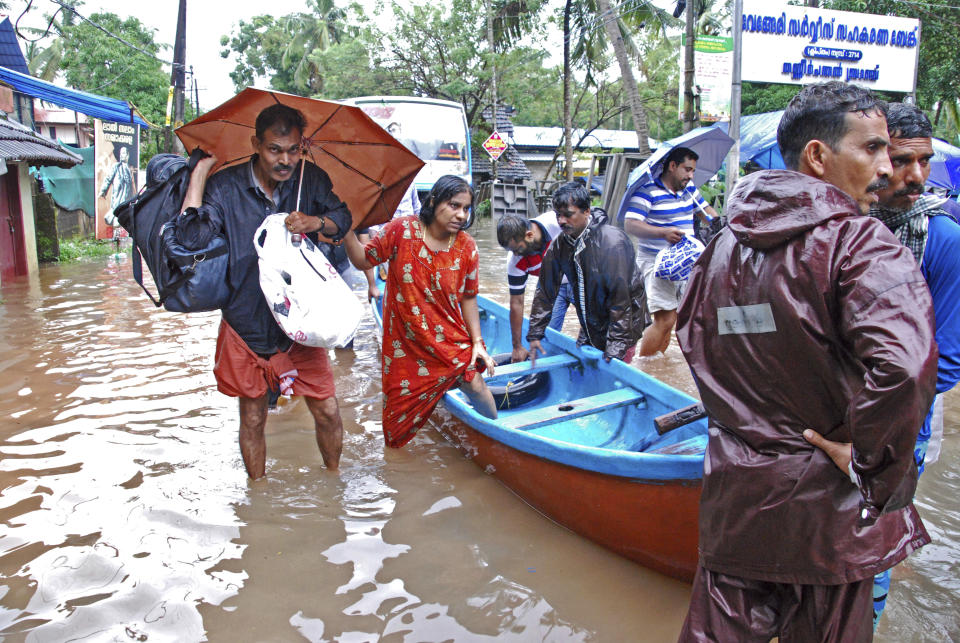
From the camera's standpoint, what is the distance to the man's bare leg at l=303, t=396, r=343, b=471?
344cm

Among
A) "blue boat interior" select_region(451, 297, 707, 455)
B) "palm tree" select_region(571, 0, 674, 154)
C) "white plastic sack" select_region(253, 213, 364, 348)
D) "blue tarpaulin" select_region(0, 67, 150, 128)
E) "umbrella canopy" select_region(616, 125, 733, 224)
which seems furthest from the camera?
"palm tree" select_region(571, 0, 674, 154)

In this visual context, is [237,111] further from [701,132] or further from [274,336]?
[701,132]

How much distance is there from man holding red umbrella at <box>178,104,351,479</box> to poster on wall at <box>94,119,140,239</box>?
11.4 m

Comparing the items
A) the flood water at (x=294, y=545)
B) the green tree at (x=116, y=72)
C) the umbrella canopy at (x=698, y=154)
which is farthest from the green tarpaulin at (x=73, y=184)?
the umbrella canopy at (x=698, y=154)

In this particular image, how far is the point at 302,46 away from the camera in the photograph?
100ft

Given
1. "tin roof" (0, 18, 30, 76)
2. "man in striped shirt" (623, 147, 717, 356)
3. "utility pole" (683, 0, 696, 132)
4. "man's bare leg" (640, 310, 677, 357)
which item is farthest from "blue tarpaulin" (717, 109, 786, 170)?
"tin roof" (0, 18, 30, 76)

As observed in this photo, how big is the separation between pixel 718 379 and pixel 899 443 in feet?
1.33

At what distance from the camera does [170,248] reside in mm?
2811

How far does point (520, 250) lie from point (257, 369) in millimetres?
2094

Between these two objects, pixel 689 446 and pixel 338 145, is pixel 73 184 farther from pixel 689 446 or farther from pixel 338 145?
pixel 689 446

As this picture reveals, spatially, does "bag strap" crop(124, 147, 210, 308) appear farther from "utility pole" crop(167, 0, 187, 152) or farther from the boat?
"utility pole" crop(167, 0, 187, 152)

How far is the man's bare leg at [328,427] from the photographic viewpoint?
3.44 meters

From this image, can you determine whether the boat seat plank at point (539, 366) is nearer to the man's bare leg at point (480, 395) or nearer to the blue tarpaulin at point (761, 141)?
the man's bare leg at point (480, 395)

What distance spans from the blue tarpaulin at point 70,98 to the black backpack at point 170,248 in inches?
416
